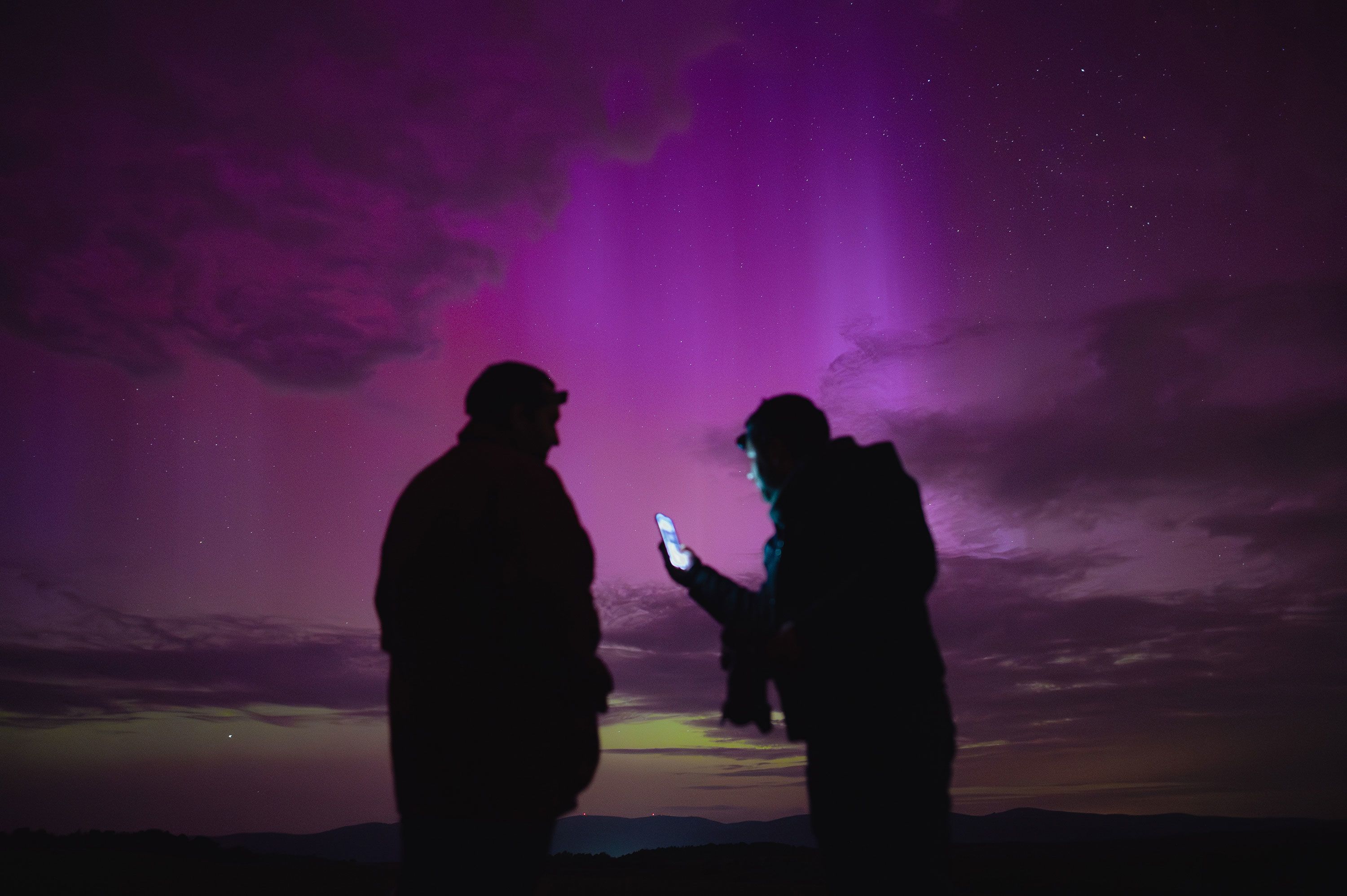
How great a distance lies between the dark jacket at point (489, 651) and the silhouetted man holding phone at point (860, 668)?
0.68 metres

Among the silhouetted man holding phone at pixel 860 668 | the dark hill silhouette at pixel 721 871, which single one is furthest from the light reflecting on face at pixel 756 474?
the dark hill silhouette at pixel 721 871

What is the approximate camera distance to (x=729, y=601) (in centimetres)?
357

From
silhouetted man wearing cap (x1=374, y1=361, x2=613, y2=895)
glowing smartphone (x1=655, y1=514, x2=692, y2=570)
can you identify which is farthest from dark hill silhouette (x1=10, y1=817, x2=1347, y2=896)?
silhouetted man wearing cap (x1=374, y1=361, x2=613, y2=895)

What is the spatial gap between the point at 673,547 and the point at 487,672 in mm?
1881

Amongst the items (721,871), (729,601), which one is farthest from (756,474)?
(721,871)

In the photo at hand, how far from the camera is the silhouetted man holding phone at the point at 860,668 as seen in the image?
2.33 metres

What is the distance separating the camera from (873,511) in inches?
103

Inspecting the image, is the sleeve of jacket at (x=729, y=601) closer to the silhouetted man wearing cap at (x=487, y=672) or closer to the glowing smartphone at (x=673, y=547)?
the glowing smartphone at (x=673, y=547)

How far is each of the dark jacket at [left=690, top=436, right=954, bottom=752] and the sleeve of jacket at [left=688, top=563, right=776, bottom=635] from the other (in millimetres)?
461

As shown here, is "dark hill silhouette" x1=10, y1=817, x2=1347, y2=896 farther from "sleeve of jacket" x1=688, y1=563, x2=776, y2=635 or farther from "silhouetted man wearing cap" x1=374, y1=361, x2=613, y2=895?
"silhouetted man wearing cap" x1=374, y1=361, x2=613, y2=895

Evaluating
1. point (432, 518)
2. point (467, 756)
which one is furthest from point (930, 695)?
point (432, 518)

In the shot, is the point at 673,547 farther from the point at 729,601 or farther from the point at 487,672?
the point at 487,672

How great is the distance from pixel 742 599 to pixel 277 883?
20.5 ft

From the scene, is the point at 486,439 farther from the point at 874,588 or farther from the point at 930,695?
the point at 930,695
